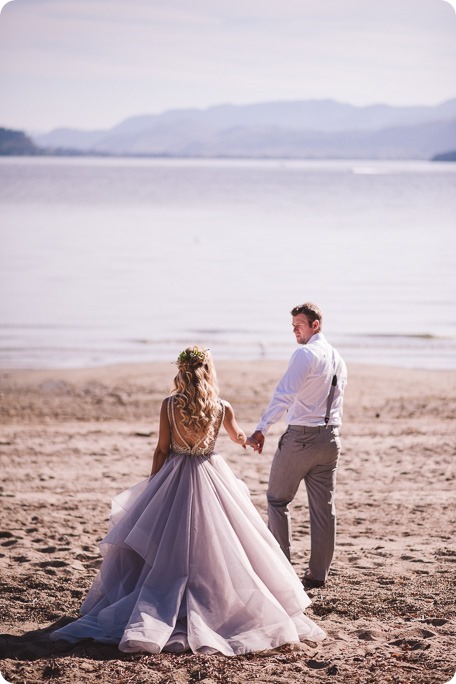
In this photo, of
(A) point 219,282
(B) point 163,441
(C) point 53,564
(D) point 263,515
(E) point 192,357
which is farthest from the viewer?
(A) point 219,282

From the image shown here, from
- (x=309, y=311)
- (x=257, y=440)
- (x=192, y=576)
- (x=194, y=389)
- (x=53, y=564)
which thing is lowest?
(x=53, y=564)

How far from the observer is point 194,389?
5559 mm

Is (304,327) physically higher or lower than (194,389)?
higher

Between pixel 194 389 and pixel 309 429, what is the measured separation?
1.14 meters

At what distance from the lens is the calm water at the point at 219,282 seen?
19.9m

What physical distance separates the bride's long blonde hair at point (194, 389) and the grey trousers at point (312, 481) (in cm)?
93

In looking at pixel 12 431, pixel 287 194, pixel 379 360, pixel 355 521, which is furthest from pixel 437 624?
pixel 287 194

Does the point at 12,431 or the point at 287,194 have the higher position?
the point at 287,194

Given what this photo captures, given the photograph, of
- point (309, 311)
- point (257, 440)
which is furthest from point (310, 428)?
point (309, 311)

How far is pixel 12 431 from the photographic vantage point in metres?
11.9

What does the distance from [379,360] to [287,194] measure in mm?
79639

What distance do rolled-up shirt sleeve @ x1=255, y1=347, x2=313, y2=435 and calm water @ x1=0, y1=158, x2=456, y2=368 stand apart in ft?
38.4

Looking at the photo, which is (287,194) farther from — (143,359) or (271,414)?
(271,414)

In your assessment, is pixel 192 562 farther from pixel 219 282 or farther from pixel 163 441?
pixel 219 282
